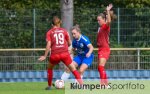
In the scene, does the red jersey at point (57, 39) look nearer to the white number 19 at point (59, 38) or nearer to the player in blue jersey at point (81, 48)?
the white number 19 at point (59, 38)

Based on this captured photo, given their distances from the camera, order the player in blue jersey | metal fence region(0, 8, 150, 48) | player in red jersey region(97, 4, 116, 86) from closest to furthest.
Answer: the player in blue jersey, player in red jersey region(97, 4, 116, 86), metal fence region(0, 8, 150, 48)

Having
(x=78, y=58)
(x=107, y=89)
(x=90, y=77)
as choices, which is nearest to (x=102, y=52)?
(x=78, y=58)

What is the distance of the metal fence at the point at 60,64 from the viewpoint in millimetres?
24984

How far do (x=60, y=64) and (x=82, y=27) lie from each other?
1535 millimetres

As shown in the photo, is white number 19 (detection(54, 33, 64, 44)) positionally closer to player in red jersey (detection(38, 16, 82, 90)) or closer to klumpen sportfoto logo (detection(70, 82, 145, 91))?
player in red jersey (detection(38, 16, 82, 90))

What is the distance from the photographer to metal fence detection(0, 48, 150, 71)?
25.0m

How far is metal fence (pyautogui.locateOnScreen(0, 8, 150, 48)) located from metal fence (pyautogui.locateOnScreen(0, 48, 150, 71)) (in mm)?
317

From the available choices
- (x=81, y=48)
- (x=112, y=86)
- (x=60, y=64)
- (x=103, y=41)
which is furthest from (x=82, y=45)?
(x=60, y=64)

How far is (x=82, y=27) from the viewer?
25562 mm

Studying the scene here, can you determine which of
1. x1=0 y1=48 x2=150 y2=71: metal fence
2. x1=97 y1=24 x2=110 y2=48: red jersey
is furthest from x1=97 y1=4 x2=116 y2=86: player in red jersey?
x1=0 y1=48 x2=150 y2=71: metal fence

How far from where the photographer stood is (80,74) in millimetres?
18562

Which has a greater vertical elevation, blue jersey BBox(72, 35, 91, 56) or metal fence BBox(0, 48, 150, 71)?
blue jersey BBox(72, 35, 91, 56)

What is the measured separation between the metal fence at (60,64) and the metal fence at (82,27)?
317mm

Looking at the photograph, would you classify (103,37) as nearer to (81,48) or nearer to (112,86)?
(81,48)
